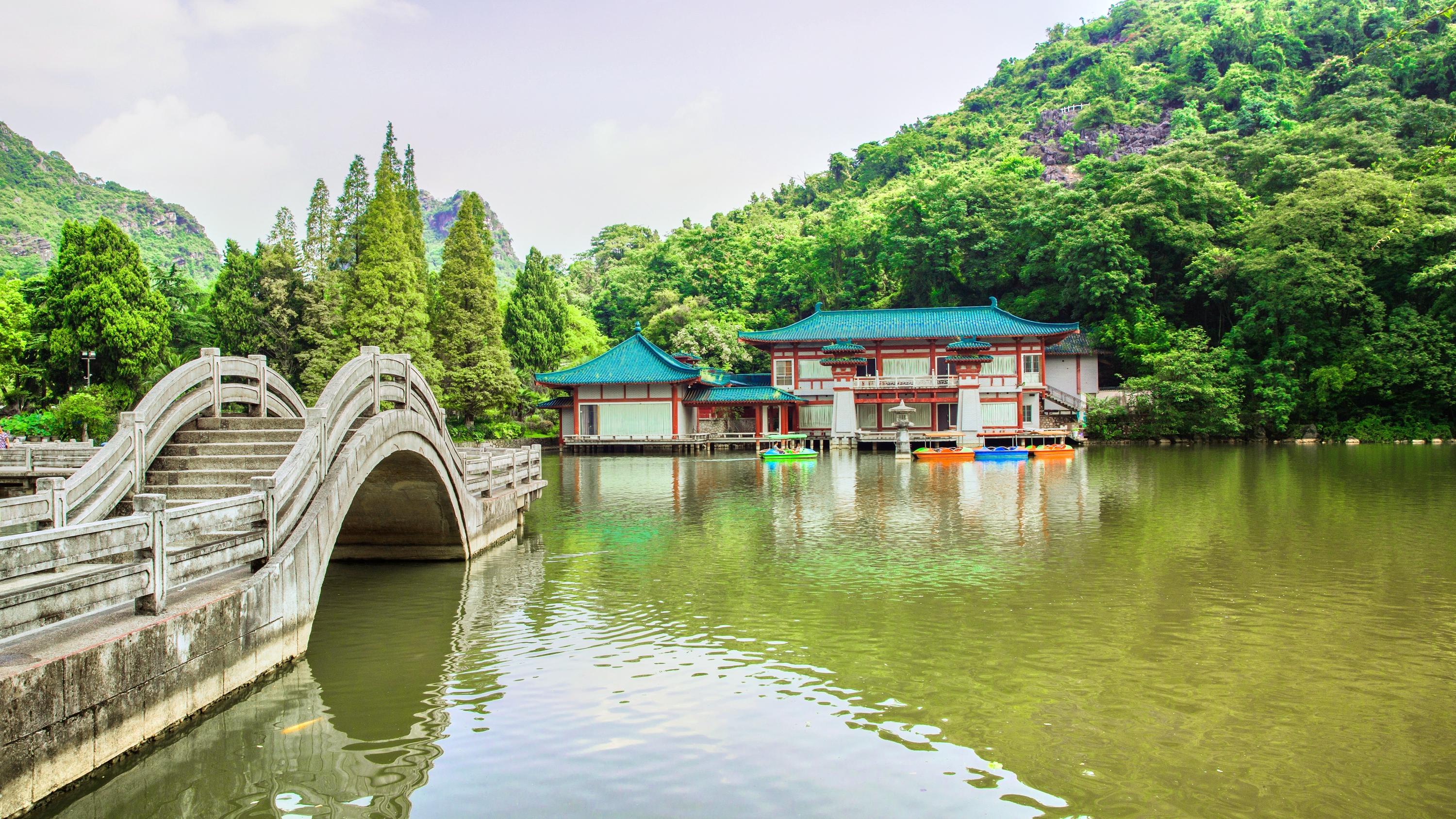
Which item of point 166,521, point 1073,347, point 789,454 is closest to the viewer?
point 166,521

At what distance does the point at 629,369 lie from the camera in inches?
1644

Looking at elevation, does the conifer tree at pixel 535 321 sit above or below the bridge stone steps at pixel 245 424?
above

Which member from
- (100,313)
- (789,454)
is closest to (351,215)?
(100,313)

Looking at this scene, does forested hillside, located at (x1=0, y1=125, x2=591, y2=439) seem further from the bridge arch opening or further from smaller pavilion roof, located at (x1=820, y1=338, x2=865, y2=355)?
the bridge arch opening

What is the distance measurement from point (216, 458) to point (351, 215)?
41109 millimetres

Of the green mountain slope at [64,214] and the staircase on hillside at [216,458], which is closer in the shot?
the staircase on hillside at [216,458]

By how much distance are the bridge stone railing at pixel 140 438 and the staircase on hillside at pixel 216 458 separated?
0.45 feet

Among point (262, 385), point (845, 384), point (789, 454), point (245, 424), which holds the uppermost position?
point (845, 384)

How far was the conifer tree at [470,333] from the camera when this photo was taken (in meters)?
41.6

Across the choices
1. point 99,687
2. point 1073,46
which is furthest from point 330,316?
point 1073,46

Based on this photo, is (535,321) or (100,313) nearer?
(100,313)

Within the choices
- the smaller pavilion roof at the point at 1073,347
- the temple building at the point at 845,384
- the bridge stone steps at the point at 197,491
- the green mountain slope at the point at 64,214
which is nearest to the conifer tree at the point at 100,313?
the temple building at the point at 845,384

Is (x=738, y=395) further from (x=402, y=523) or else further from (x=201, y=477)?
(x=201, y=477)

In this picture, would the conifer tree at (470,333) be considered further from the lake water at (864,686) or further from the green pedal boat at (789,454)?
the lake water at (864,686)
